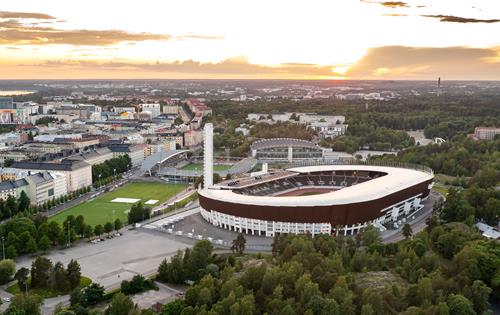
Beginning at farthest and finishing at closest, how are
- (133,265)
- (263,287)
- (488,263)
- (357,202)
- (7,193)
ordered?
(7,193) < (357,202) < (133,265) < (488,263) < (263,287)

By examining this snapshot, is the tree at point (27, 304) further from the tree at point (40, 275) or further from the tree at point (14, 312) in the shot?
the tree at point (40, 275)

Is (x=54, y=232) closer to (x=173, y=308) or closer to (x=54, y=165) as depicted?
(x=173, y=308)

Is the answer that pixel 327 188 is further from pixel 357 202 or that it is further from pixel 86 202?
pixel 86 202

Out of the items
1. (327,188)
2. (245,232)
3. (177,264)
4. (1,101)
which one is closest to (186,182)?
(327,188)

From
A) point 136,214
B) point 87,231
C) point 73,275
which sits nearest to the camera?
point 73,275

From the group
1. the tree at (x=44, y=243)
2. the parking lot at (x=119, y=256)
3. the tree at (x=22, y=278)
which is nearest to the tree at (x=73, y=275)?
the parking lot at (x=119, y=256)

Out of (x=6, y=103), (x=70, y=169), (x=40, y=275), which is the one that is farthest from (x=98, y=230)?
(x=6, y=103)
